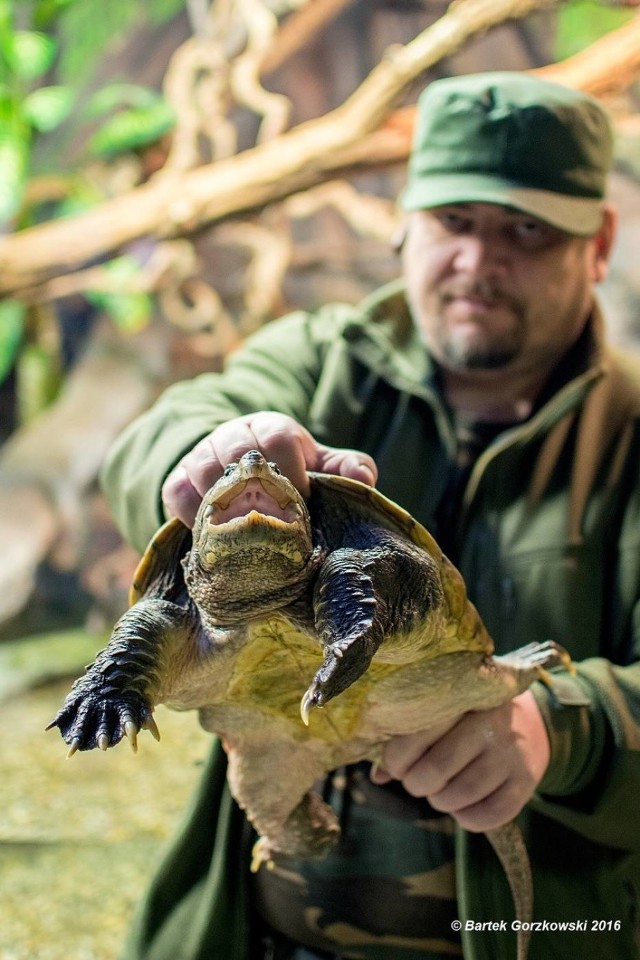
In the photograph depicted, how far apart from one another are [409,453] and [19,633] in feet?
11.3

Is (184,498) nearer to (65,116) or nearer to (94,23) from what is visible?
(94,23)

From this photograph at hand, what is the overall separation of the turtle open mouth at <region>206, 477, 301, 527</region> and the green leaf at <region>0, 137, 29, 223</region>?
418cm

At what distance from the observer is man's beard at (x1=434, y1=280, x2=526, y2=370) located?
5.72 feet

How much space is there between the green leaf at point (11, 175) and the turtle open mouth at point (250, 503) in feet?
13.7

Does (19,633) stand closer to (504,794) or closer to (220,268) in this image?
(220,268)

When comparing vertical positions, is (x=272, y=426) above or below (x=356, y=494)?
above

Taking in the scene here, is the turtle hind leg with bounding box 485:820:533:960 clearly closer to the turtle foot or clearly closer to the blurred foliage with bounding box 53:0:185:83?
the turtle foot

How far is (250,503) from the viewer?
3.05 ft

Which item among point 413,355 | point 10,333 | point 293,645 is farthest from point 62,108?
point 293,645

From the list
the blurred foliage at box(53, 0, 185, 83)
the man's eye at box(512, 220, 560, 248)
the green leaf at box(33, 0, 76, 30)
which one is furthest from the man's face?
the green leaf at box(33, 0, 76, 30)

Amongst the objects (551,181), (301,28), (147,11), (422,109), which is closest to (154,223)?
(301,28)

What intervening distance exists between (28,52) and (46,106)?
0.29 metres

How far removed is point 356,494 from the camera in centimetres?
110

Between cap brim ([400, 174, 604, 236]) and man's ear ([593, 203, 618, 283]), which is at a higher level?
cap brim ([400, 174, 604, 236])
